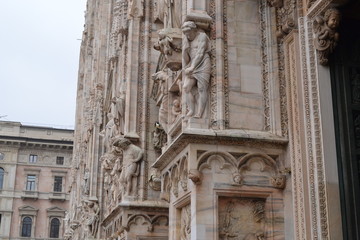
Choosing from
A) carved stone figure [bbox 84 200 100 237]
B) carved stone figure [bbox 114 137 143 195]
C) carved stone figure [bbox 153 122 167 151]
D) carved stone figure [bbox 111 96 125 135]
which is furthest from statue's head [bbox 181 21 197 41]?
carved stone figure [bbox 84 200 100 237]

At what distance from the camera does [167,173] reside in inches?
495

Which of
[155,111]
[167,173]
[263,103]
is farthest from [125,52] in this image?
[263,103]

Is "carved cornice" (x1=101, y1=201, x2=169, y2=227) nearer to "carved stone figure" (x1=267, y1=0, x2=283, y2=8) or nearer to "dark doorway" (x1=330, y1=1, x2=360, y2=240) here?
"carved stone figure" (x1=267, y1=0, x2=283, y2=8)

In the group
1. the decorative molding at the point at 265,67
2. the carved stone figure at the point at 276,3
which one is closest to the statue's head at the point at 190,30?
the decorative molding at the point at 265,67

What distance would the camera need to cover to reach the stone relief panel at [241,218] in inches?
408

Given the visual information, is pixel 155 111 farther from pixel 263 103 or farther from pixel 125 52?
pixel 263 103

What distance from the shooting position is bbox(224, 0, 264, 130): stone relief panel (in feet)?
36.2

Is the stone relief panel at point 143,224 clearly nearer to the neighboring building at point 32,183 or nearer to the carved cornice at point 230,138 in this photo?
the carved cornice at point 230,138

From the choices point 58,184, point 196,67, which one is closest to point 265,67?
point 196,67

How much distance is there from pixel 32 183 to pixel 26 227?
179 inches

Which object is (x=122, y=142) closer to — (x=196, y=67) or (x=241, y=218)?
(x=196, y=67)

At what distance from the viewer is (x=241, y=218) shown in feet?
34.5

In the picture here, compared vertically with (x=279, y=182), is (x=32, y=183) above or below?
above

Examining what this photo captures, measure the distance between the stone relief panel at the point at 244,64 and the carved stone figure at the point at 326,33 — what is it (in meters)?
1.64
